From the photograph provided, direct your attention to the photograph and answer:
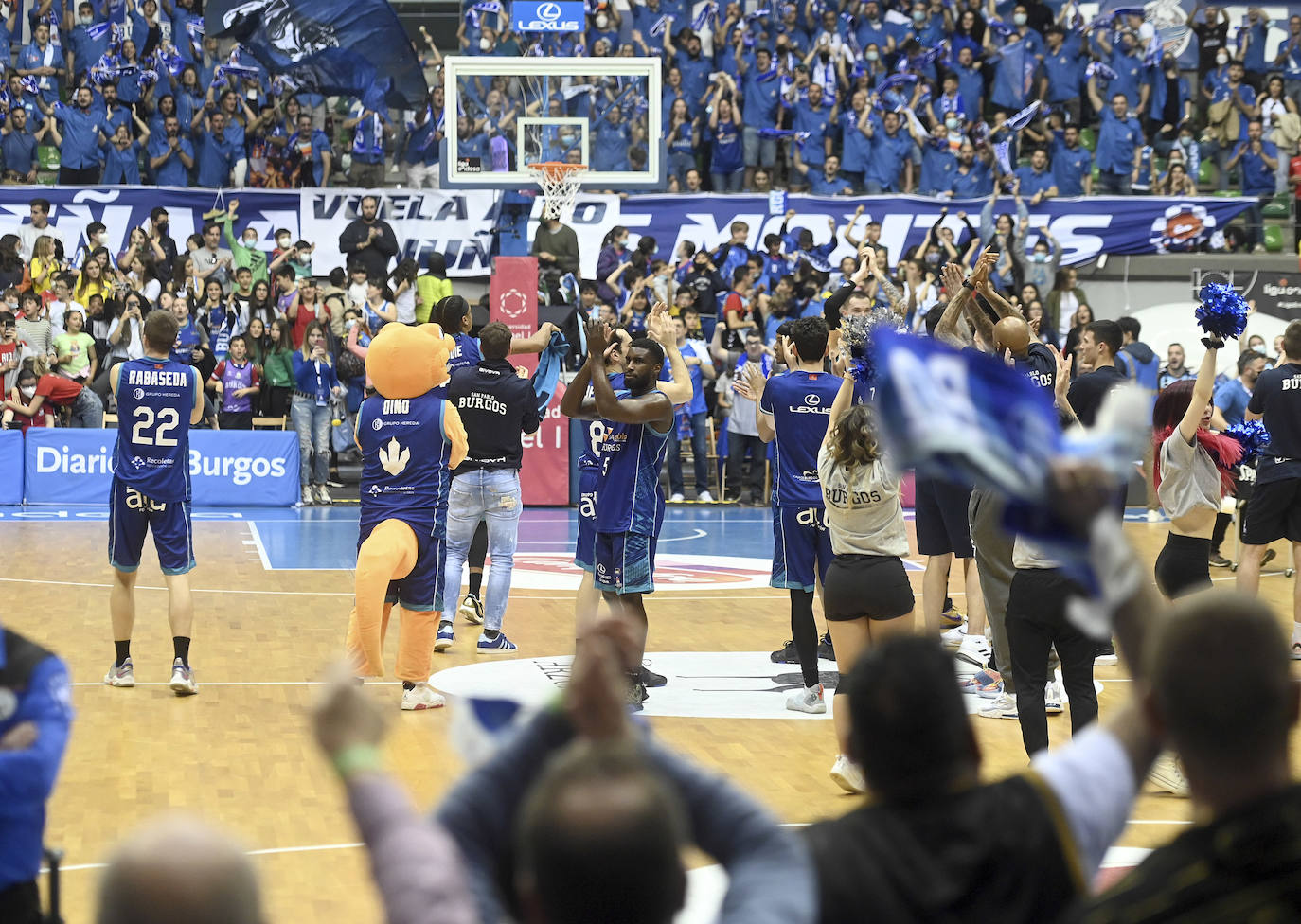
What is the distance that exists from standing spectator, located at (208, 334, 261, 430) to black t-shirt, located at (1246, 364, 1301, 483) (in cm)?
1266

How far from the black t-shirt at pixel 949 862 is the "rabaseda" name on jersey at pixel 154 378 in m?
7.27

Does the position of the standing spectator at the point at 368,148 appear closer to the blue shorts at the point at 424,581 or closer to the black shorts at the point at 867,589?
the blue shorts at the point at 424,581

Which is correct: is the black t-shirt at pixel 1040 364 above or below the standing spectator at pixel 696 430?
above

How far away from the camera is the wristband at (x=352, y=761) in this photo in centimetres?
218

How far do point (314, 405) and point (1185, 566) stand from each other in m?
12.8

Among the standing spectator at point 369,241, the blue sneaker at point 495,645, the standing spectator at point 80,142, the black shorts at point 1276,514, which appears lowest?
the blue sneaker at point 495,645

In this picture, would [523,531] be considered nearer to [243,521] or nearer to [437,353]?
[243,521]

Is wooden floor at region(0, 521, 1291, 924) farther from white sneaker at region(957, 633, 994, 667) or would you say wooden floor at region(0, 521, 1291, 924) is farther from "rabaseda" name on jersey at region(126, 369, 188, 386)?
"rabaseda" name on jersey at region(126, 369, 188, 386)

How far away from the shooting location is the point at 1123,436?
7.82ft

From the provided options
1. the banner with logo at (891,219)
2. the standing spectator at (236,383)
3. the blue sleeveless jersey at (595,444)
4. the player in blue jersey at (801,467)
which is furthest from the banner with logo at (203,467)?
the player in blue jersey at (801,467)

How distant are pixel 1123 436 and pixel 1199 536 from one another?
6.03m

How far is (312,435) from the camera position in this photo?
61.7 ft

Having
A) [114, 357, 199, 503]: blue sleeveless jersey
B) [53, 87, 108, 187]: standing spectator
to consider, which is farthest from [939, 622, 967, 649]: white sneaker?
[53, 87, 108, 187]: standing spectator

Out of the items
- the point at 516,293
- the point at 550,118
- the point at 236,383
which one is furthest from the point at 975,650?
the point at 550,118
